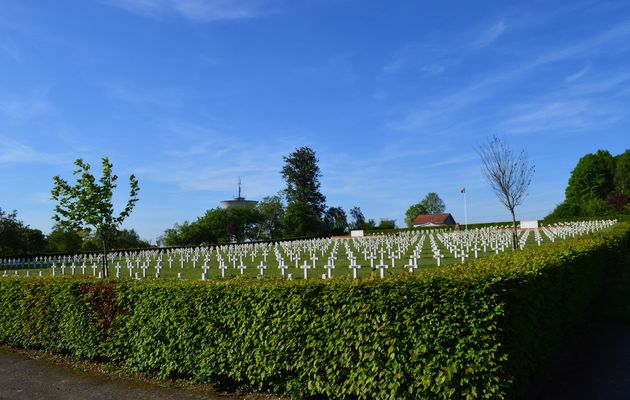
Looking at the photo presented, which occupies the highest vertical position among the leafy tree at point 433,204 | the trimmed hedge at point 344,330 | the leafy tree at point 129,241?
the leafy tree at point 433,204

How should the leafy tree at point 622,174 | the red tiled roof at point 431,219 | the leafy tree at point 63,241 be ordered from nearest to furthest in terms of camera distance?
the leafy tree at point 63,241
the leafy tree at point 622,174
the red tiled roof at point 431,219

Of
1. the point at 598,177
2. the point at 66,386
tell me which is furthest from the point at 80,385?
the point at 598,177

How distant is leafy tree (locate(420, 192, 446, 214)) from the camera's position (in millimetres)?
112438

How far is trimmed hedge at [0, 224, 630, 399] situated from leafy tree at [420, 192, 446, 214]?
10770 centimetres

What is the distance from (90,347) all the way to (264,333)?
373cm

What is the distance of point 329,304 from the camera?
5.15m

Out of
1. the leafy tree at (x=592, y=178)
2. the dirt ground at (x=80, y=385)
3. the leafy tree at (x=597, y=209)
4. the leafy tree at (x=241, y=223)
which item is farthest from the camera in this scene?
the leafy tree at (x=592, y=178)

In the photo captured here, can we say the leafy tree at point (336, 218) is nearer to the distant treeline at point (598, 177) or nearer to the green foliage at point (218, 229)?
the green foliage at point (218, 229)

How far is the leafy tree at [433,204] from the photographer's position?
112438mm

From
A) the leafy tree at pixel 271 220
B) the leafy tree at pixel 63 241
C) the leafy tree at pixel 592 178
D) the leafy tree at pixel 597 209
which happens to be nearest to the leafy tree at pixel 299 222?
the leafy tree at pixel 271 220

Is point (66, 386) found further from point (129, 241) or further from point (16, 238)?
point (129, 241)

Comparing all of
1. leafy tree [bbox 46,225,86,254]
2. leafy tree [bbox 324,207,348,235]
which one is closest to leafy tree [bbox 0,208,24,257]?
leafy tree [bbox 46,225,86,254]

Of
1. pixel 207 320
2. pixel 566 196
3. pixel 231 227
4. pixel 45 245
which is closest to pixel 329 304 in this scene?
pixel 207 320

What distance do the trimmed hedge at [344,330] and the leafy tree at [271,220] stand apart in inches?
2337
